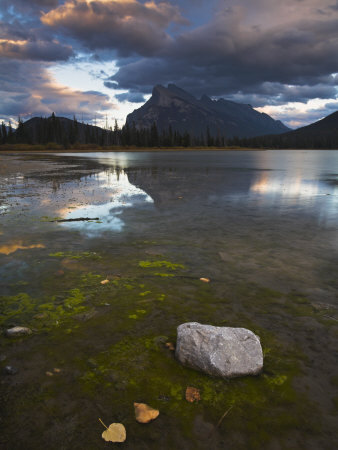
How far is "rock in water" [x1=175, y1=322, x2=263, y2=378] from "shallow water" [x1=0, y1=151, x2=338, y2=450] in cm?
16

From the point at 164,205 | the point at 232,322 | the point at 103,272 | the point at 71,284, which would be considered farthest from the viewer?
the point at 164,205

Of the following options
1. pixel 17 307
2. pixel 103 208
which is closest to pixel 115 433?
pixel 17 307

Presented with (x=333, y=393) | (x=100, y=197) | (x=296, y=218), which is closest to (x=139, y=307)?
(x=333, y=393)

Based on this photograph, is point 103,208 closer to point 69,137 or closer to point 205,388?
point 205,388

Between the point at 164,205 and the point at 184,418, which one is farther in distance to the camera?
the point at 164,205

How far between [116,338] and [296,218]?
10555 mm

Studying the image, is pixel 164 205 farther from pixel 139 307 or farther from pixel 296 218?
pixel 139 307

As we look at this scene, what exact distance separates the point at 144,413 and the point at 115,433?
36 centimetres

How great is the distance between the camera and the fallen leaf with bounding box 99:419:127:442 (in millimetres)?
2863

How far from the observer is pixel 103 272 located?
687 cm

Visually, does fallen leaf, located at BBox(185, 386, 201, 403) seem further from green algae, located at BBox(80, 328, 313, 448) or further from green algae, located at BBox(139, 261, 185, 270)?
green algae, located at BBox(139, 261, 185, 270)

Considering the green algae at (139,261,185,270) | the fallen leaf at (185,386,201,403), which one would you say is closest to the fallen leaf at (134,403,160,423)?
the fallen leaf at (185,386,201,403)

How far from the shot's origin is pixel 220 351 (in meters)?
3.78

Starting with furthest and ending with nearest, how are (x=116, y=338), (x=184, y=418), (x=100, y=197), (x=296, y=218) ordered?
(x=100, y=197) → (x=296, y=218) → (x=116, y=338) → (x=184, y=418)
